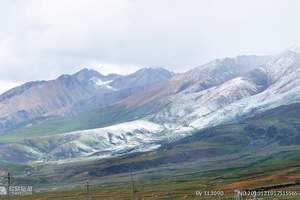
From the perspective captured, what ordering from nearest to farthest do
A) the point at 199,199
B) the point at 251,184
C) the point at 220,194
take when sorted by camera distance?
the point at 199,199 → the point at 220,194 → the point at 251,184

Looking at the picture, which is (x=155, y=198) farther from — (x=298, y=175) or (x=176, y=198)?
(x=298, y=175)

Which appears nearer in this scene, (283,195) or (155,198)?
(283,195)

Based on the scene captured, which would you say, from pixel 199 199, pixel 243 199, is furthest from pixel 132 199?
pixel 243 199

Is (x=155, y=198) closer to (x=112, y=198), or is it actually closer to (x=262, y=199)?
(x=112, y=198)

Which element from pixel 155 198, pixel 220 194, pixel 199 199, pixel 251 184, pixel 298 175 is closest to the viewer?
pixel 199 199

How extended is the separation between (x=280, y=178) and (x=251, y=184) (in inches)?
627

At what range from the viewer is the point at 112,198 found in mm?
188500

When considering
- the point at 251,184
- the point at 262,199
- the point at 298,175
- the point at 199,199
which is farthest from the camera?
the point at 298,175

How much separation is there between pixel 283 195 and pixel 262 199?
9.35m

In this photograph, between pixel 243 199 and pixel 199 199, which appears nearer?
pixel 243 199

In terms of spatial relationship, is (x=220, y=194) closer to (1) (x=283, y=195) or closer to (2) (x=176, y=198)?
(2) (x=176, y=198)

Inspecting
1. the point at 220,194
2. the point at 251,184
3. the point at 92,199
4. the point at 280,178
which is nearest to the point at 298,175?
the point at 280,178

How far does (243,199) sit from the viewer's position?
128875mm

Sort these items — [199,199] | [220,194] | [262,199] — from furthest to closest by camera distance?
[220,194] < [199,199] < [262,199]
